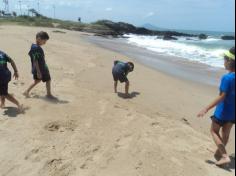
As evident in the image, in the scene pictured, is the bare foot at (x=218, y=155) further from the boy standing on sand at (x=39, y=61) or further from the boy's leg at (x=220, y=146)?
the boy standing on sand at (x=39, y=61)

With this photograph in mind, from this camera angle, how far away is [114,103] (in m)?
7.22

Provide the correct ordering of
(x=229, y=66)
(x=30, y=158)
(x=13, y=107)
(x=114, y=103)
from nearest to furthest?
(x=229, y=66)
(x=30, y=158)
(x=13, y=107)
(x=114, y=103)

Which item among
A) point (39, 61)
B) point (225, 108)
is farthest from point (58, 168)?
point (39, 61)

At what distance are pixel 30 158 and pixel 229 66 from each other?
8.56 ft

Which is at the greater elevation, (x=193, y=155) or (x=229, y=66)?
(x=229, y=66)

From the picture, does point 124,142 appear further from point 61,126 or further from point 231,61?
point 231,61

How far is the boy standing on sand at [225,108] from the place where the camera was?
3.79 m

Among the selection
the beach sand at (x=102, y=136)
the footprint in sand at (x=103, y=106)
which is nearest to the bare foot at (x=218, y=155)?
→ the beach sand at (x=102, y=136)

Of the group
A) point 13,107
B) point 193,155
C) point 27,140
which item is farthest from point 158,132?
point 13,107

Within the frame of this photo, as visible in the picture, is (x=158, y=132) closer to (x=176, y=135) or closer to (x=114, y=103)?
(x=176, y=135)

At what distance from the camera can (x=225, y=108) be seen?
4.28 meters

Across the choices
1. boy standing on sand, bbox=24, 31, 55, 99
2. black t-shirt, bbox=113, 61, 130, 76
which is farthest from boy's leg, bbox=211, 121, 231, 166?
black t-shirt, bbox=113, 61, 130, 76

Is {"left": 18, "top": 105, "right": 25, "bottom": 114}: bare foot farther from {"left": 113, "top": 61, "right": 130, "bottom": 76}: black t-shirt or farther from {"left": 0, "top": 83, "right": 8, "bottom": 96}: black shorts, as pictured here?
{"left": 113, "top": 61, "right": 130, "bottom": 76}: black t-shirt

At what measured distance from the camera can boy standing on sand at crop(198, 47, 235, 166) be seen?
12.4ft
